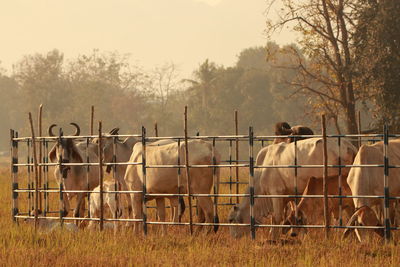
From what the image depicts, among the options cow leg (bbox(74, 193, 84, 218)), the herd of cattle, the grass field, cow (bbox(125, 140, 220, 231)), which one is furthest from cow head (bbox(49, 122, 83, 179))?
the grass field

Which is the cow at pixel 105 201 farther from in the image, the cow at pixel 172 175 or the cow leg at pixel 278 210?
the cow leg at pixel 278 210

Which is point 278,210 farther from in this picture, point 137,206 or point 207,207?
point 137,206

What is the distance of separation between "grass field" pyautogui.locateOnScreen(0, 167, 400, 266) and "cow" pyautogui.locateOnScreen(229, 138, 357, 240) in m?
0.66

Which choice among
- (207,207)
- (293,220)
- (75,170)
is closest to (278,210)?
(293,220)

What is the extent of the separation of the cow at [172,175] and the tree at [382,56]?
42.4ft

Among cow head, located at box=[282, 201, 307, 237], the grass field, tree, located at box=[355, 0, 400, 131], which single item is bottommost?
the grass field

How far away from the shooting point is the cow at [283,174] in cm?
1428

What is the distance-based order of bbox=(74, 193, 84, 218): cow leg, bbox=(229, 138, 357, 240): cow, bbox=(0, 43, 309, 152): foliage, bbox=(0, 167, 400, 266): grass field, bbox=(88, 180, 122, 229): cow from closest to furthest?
1. bbox=(0, 167, 400, 266): grass field
2. bbox=(229, 138, 357, 240): cow
3. bbox=(88, 180, 122, 229): cow
4. bbox=(74, 193, 84, 218): cow leg
5. bbox=(0, 43, 309, 152): foliage

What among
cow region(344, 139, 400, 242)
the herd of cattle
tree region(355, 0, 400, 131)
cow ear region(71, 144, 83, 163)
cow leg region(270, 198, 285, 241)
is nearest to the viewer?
cow region(344, 139, 400, 242)

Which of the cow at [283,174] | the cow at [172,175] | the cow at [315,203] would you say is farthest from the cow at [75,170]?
the cow at [315,203]

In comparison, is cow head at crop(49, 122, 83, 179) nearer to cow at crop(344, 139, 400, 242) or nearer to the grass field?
the grass field

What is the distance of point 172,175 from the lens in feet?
52.0

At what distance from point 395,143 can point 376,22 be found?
1472 centimetres

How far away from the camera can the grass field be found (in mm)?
10945
